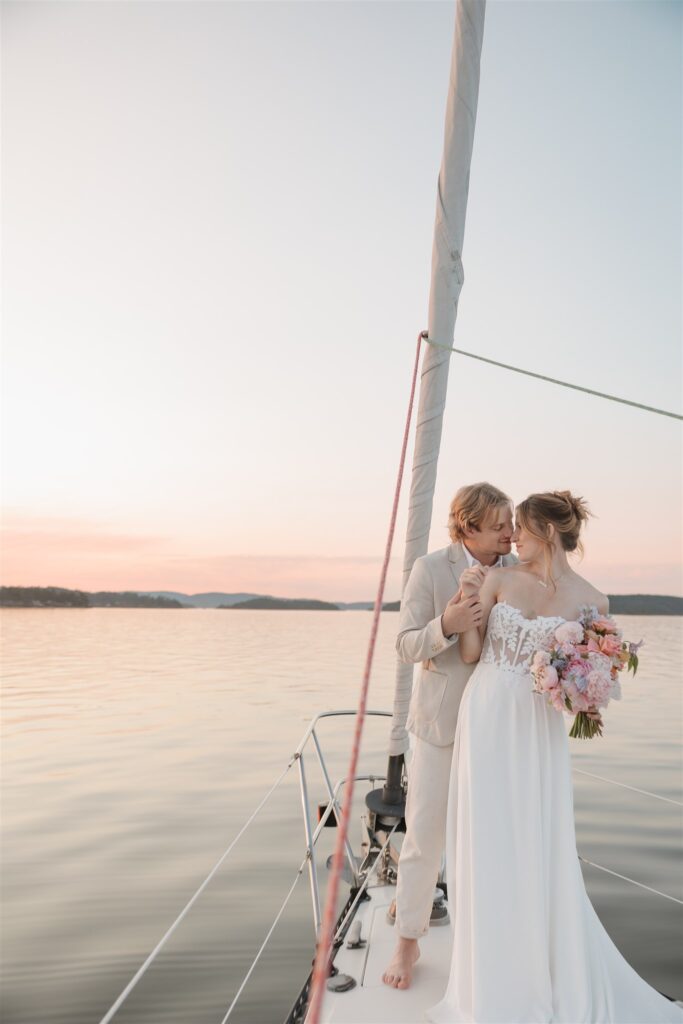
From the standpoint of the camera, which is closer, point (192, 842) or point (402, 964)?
point (402, 964)

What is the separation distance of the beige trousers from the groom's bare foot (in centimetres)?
5

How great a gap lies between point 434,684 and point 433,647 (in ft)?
0.66

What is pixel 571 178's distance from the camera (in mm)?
7035

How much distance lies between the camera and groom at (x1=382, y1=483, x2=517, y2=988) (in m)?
2.52

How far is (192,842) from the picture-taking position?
6.68m

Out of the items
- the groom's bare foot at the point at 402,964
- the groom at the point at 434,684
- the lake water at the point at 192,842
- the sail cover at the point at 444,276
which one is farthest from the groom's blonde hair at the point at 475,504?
the lake water at the point at 192,842

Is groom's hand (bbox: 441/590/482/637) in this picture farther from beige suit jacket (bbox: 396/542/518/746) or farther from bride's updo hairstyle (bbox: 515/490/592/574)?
bride's updo hairstyle (bbox: 515/490/592/574)

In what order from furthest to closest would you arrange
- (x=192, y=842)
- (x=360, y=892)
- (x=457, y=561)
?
(x=192, y=842) → (x=360, y=892) → (x=457, y=561)

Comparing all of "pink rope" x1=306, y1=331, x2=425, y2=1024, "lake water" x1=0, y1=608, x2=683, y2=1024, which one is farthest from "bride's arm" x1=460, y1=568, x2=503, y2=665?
"lake water" x1=0, y1=608, x2=683, y2=1024

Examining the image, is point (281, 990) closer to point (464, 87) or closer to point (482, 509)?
point (482, 509)

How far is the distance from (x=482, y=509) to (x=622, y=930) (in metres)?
3.85

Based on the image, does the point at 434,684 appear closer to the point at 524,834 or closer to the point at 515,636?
the point at 515,636

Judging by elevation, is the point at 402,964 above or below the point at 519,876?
below

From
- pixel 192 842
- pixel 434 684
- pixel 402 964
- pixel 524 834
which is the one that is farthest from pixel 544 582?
pixel 192 842
